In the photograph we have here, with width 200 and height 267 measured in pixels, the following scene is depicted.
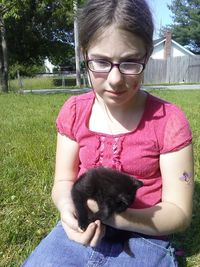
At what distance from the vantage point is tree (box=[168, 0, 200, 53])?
42231 millimetres

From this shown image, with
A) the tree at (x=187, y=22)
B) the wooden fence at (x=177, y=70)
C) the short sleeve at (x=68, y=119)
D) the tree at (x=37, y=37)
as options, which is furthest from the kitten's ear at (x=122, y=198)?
the tree at (x=187, y=22)

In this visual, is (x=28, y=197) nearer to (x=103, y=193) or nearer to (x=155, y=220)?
(x=155, y=220)

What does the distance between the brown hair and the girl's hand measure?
84cm

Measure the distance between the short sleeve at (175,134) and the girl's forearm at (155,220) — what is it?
0.96 ft

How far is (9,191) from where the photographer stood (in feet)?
11.1

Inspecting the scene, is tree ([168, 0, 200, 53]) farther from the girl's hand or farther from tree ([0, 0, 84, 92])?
the girl's hand

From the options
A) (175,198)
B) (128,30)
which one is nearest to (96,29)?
(128,30)

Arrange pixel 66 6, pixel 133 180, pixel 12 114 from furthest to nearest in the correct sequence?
pixel 66 6
pixel 12 114
pixel 133 180

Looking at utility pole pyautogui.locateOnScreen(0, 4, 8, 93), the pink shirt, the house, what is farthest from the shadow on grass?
the house

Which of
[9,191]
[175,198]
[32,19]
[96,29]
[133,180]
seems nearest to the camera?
[133,180]

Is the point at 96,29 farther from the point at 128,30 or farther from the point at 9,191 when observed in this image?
the point at 9,191

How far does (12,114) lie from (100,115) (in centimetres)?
586

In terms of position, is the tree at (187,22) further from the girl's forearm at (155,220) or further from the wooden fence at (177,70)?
the girl's forearm at (155,220)

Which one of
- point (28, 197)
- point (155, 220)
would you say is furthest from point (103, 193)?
point (28, 197)
